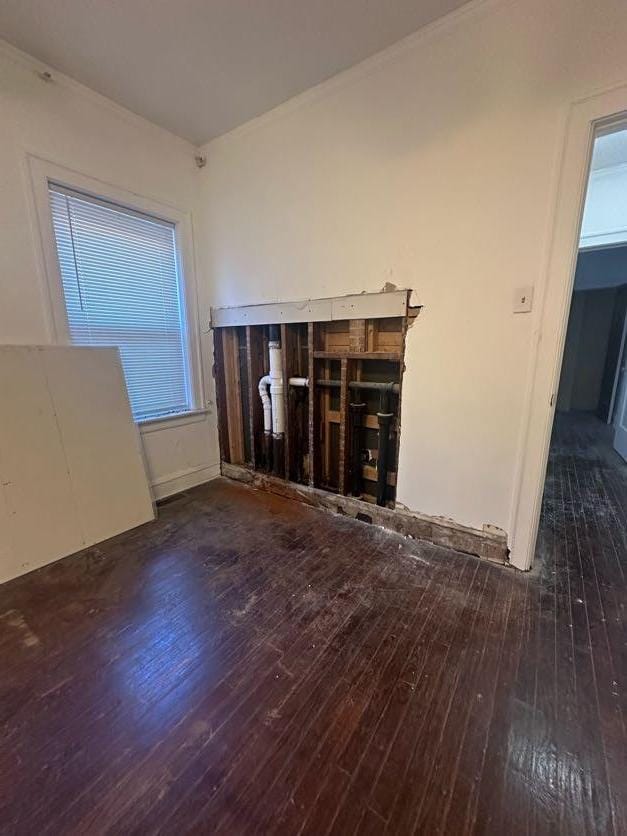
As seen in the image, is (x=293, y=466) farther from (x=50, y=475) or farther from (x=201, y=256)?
(x=201, y=256)

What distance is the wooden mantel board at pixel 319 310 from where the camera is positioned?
2268 millimetres

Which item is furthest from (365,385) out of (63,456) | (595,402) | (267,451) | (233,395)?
(595,402)

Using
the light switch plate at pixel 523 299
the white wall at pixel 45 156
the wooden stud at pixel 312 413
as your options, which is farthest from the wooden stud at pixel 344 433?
the white wall at pixel 45 156

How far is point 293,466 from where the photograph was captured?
3105 mm

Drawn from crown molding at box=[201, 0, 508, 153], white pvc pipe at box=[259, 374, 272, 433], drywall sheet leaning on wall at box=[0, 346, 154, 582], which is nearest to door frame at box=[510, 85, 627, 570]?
crown molding at box=[201, 0, 508, 153]

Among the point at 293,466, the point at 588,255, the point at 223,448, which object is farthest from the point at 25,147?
the point at 588,255

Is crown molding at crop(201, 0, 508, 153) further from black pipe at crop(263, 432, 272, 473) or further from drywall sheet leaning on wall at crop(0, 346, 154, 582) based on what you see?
black pipe at crop(263, 432, 272, 473)

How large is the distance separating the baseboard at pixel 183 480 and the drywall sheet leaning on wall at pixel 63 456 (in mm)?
411

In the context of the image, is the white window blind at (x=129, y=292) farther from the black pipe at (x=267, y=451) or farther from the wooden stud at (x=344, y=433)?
the wooden stud at (x=344, y=433)

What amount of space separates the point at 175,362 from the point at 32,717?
2.49 meters

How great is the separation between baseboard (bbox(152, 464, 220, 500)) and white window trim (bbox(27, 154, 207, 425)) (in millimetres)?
527

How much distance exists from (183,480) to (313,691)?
2.32 metres

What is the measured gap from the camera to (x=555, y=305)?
175 centimetres

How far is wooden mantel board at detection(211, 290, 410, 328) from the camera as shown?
2.27m
